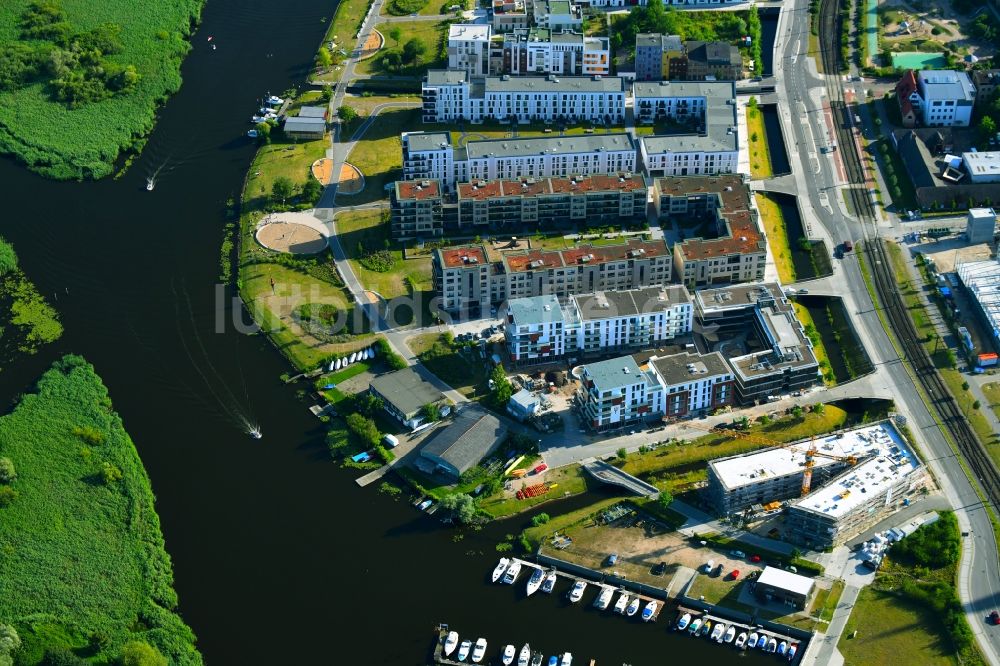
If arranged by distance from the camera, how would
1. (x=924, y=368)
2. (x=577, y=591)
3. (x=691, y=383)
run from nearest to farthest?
(x=577, y=591) → (x=691, y=383) → (x=924, y=368)

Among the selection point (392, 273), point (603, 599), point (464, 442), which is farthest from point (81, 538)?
point (392, 273)

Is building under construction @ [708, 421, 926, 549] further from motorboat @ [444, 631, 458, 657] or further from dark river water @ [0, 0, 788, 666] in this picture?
motorboat @ [444, 631, 458, 657]

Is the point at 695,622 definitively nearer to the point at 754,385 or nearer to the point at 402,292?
the point at 754,385

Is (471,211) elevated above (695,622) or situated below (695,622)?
above

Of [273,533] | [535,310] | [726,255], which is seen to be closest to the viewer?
[273,533]

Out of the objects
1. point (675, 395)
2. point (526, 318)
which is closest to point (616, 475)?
point (675, 395)

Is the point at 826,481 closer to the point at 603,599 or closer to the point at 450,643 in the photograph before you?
the point at 603,599

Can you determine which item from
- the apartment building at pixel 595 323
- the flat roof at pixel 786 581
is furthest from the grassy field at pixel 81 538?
the flat roof at pixel 786 581
